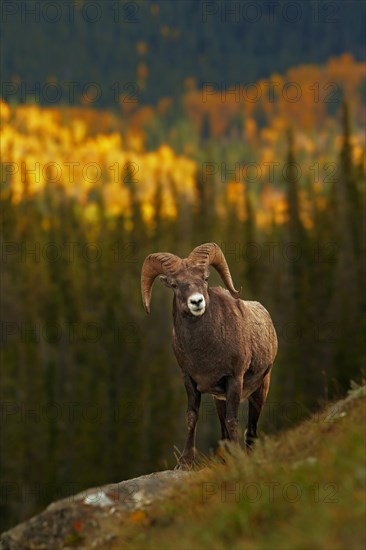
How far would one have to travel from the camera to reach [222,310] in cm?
1413

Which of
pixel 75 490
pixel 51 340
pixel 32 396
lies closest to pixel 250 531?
pixel 75 490

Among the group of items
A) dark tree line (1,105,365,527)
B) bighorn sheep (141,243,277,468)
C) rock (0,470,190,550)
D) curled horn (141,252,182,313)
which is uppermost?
curled horn (141,252,182,313)

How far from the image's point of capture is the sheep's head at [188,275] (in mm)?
13047

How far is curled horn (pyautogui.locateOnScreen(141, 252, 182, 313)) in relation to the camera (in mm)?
13742

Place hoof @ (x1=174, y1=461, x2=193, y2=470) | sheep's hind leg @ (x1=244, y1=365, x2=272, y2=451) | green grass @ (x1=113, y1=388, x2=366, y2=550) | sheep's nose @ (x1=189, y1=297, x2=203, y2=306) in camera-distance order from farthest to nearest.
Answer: sheep's hind leg @ (x1=244, y1=365, x2=272, y2=451) → hoof @ (x1=174, y1=461, x2=193, y2=470) → sheep's nose @ (x1=189, y1=297, x2=203, y2=306) → green grass @ (x1=113, y1=388, x2=366, y2=550)

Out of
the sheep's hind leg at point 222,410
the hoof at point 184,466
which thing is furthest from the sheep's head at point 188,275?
the hoof at point 184,466

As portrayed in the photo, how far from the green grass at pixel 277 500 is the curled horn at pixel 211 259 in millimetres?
2923

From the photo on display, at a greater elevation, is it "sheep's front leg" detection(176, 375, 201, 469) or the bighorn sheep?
the bighorn sheep

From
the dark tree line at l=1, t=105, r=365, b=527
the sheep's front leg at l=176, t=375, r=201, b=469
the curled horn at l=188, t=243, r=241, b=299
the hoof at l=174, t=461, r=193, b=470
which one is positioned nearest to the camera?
the hoof at l=174, t=461, r=193, b=470

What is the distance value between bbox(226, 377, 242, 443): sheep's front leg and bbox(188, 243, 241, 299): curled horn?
131cm

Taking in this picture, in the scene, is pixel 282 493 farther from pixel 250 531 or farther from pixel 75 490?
pixel 75 490

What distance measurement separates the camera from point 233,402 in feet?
45.1

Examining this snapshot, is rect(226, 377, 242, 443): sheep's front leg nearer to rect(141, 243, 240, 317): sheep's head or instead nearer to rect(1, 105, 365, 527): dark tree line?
rect(141, 243, 240, 317): sheep's head

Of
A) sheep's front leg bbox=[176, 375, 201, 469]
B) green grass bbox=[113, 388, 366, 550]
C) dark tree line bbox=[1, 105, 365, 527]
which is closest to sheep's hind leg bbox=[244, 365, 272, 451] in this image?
sheep's front leg bbox=[176, 375, 201, 469]
